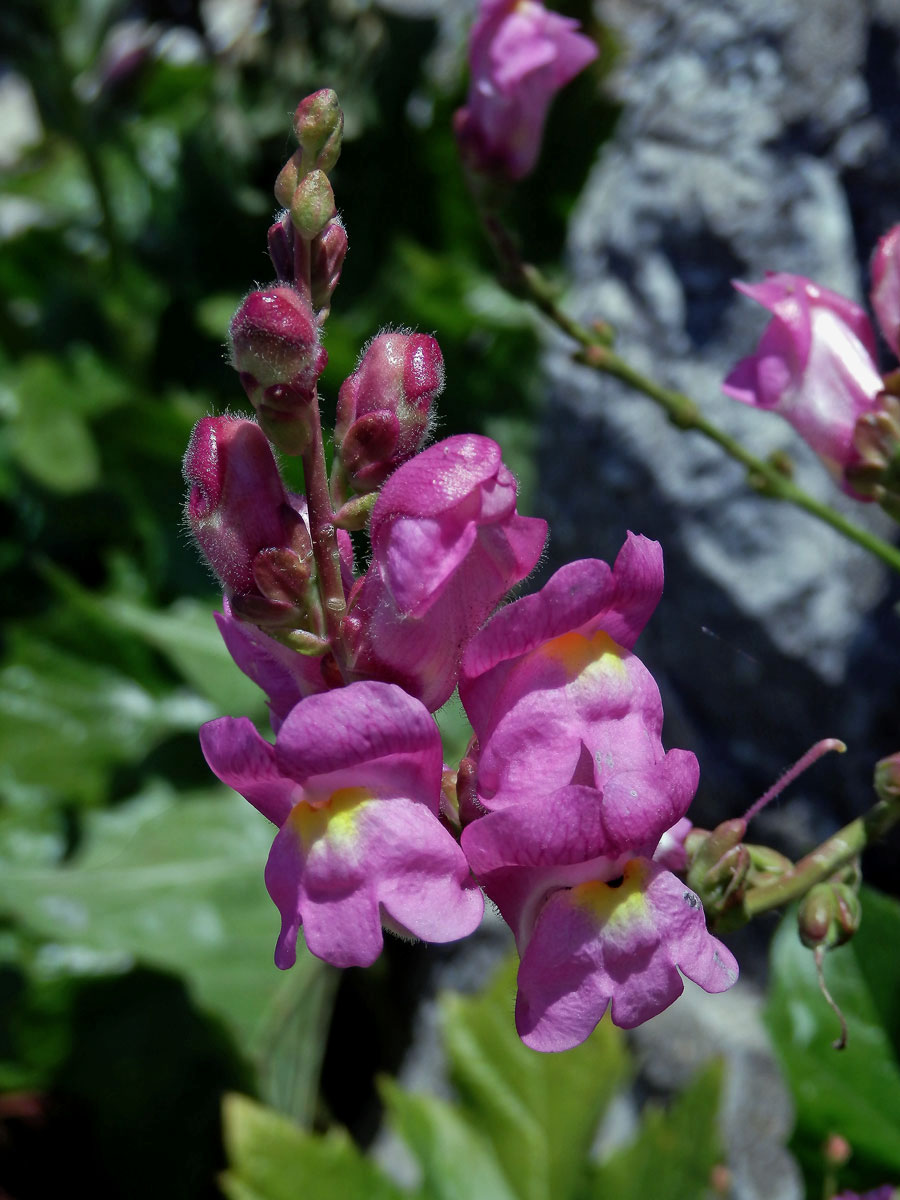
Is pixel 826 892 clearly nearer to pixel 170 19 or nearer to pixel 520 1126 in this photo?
pixel 520 1126

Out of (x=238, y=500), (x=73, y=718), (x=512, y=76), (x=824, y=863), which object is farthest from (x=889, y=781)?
(x=73, y=718)

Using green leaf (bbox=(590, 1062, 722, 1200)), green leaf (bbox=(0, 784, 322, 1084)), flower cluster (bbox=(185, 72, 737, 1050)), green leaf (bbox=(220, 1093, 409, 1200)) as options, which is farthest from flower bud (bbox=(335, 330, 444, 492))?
green leaf (bbox=(0, 784, 322, 1084))

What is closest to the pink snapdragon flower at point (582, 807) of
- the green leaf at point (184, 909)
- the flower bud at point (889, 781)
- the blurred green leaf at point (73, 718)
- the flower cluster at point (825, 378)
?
the flower bud at point (889, 781)

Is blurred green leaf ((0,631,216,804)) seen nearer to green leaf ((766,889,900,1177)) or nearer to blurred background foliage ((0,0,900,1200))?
blurred background foliage ((0,0,900,1200))

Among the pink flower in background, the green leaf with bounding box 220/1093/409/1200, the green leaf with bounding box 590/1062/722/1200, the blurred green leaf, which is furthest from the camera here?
the blurred green leaf

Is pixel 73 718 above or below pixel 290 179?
below

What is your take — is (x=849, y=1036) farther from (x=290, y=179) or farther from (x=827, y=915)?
(x=290, y=179)
